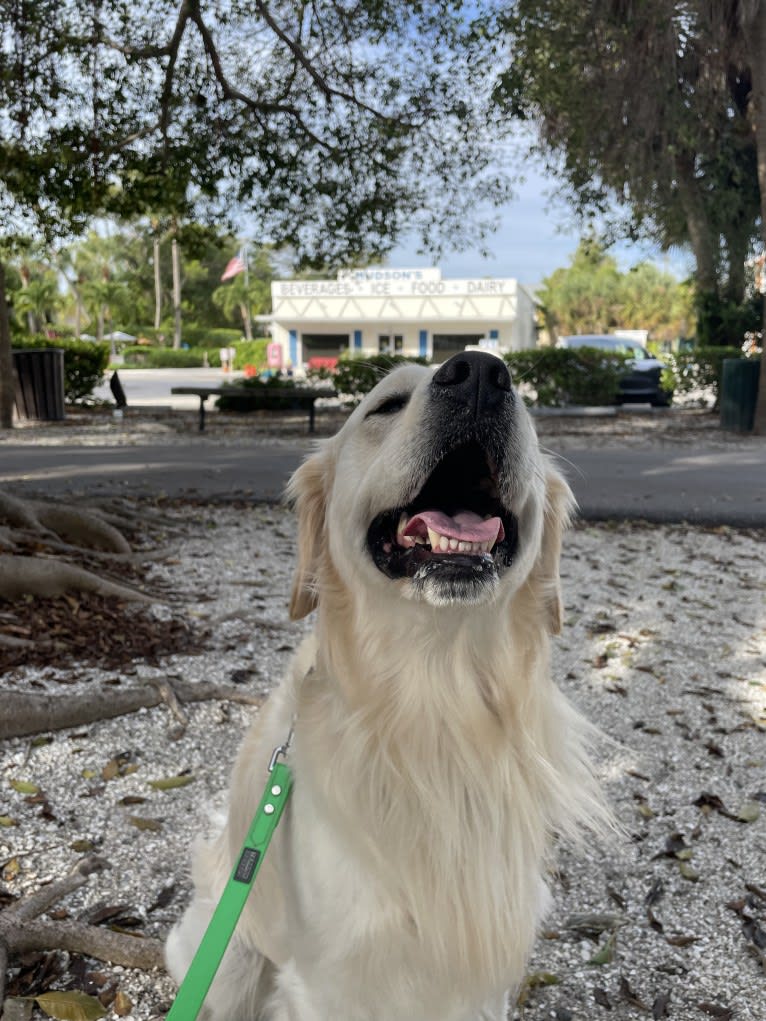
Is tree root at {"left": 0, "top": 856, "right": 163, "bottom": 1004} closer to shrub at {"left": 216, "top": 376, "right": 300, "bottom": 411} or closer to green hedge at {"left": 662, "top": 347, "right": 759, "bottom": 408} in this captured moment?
shrub at {"left": 216, "top": 376, "right": 300, "bottom": 411}

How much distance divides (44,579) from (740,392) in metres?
13.8

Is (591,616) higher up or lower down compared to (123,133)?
lower down

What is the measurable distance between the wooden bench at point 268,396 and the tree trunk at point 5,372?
2.96m

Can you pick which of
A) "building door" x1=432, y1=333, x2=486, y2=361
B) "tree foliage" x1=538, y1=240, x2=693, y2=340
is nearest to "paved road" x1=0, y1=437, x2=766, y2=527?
"building door" x1=432, y1=333, x2=486, y2=361

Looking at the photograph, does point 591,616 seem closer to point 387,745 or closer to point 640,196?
point 387,745

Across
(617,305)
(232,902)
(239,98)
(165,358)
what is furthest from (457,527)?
(617,305)

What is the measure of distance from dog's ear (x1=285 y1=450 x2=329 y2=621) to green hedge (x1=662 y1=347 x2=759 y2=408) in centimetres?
1843

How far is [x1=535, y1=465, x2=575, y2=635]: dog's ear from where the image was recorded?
2.10 meters

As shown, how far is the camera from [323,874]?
1.85 m

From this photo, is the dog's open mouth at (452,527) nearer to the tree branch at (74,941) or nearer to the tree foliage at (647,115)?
the tree branch at (74,941)

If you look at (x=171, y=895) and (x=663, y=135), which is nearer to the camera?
(x=171, y=895)

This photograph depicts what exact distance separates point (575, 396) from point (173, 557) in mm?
14428

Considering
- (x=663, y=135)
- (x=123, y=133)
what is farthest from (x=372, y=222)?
(x=663, y=135)

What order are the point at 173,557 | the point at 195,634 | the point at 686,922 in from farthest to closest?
1. the point at 173,557
2. the point at 195,634
3. the point at 686,922
